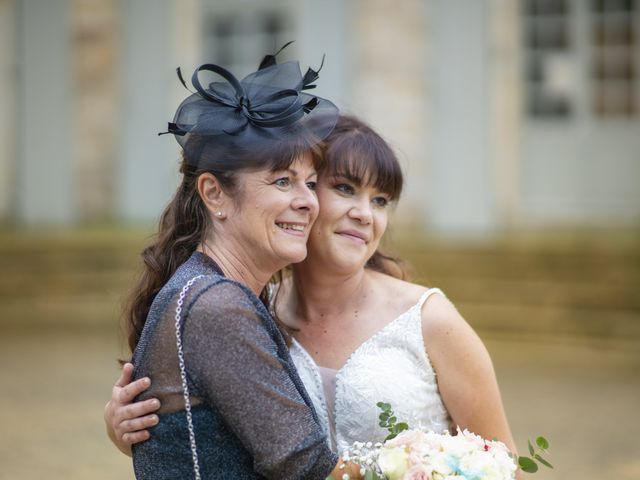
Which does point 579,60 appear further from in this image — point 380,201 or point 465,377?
point 465,377

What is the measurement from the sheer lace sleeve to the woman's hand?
0.53 ft

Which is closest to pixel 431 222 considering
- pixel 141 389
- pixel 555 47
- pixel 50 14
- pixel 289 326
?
pixel 555 47

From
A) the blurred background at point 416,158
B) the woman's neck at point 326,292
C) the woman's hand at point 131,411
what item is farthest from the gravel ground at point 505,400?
the woman's hand at point 131,411

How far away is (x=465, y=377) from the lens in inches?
112

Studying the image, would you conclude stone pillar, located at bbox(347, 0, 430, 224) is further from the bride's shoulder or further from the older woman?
the older woman

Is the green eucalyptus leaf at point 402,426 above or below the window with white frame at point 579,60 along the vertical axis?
below

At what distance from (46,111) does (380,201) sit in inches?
416

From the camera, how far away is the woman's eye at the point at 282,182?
2.48 meters

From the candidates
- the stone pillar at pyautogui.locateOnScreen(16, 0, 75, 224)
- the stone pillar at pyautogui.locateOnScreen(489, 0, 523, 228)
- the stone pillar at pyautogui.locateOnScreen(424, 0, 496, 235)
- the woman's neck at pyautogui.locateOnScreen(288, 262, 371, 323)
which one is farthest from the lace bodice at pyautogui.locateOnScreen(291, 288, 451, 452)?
the stone pillar at pyautogui.locateOnScreen(16, 0, 75, 224)

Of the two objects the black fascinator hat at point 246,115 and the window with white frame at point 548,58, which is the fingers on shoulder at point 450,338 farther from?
the window with white frame at point 548,58

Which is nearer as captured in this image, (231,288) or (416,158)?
(231,288)

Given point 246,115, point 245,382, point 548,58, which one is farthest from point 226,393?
point 548,58

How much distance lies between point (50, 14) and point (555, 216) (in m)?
7.38

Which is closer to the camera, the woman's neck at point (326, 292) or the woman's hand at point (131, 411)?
the woman's hand at point (131, 411)
